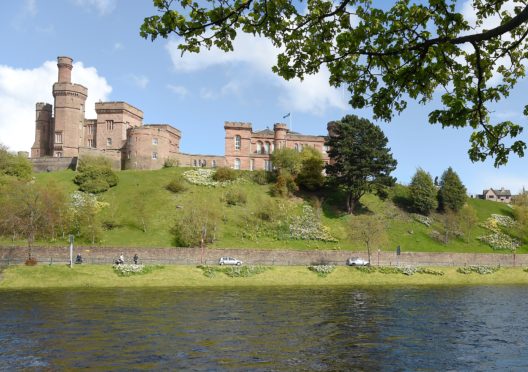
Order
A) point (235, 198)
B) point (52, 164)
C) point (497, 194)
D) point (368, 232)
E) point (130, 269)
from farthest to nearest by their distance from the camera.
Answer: point (497, 194) < point (52, 164) < point (235, 198) < point (368, 232) < point (130, 269)

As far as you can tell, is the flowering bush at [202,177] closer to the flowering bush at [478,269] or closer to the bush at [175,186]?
the bush at [175,186]

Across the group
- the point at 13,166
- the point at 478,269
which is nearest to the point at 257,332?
the point at 478,269

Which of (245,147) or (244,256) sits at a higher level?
(245,147)

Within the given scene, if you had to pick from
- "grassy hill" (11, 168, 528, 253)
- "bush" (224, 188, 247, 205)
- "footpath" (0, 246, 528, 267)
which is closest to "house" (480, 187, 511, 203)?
"grassy hill" (11, 168, 528, 253)

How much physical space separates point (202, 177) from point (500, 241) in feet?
171

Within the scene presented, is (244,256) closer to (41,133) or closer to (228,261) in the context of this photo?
(228,261)

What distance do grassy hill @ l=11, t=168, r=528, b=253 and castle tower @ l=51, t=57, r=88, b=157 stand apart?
50.1 ft

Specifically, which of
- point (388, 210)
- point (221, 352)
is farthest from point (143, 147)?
point (221, 352)

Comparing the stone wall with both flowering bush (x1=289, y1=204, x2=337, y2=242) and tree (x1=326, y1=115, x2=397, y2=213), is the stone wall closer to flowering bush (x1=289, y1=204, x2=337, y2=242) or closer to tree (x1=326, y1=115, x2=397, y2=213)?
flowering bush (x1=289, y1=204, x2=337, y2=242)

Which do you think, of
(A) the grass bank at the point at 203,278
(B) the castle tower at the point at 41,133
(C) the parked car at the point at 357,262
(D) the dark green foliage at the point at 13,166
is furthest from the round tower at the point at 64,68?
(C) the parked car at the point at 357,262

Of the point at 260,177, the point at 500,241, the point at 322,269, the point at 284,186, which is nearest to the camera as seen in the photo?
the point at 322,269

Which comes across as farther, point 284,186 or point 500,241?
point 284,186

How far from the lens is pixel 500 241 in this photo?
77500 millimetres

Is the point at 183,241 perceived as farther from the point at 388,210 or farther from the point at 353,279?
the point at 388,210
